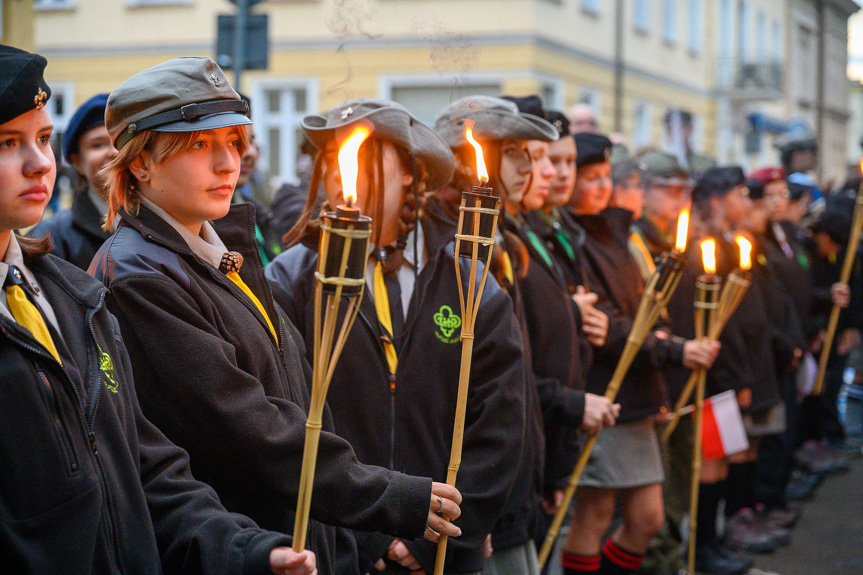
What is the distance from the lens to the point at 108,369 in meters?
2.11

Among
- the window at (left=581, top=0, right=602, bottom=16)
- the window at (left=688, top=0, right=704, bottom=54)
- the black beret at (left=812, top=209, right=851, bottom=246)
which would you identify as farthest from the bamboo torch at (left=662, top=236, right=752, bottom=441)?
the window at (left=688, top=0, right=704, bottom=54)

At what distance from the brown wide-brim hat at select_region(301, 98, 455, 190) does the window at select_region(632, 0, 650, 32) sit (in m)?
19.9

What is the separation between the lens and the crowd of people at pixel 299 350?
201 centimetres

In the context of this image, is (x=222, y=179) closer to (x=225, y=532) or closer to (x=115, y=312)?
(x=115, y=312)

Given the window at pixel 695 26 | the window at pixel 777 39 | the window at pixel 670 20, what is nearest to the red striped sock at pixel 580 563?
the window at pixel 670 20

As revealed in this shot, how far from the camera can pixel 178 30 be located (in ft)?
62.0

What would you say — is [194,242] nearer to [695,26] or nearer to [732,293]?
[732,293]

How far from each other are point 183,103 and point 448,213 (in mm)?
1462

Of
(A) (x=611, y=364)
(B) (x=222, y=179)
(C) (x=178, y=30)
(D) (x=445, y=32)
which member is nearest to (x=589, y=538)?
(A) (x=611, y=364)

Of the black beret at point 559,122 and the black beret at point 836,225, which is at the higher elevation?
the black beret at point 559,122

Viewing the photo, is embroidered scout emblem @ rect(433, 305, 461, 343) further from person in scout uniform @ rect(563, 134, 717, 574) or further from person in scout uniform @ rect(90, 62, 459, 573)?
person in scout uniform @ rect(563, 134, 717, 574)

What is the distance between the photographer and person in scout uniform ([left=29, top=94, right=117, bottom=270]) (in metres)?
4.02

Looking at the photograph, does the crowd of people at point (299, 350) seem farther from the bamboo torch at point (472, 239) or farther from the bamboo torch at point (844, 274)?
the bamboo torch at point (844, 274)

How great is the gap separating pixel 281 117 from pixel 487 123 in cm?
1521
